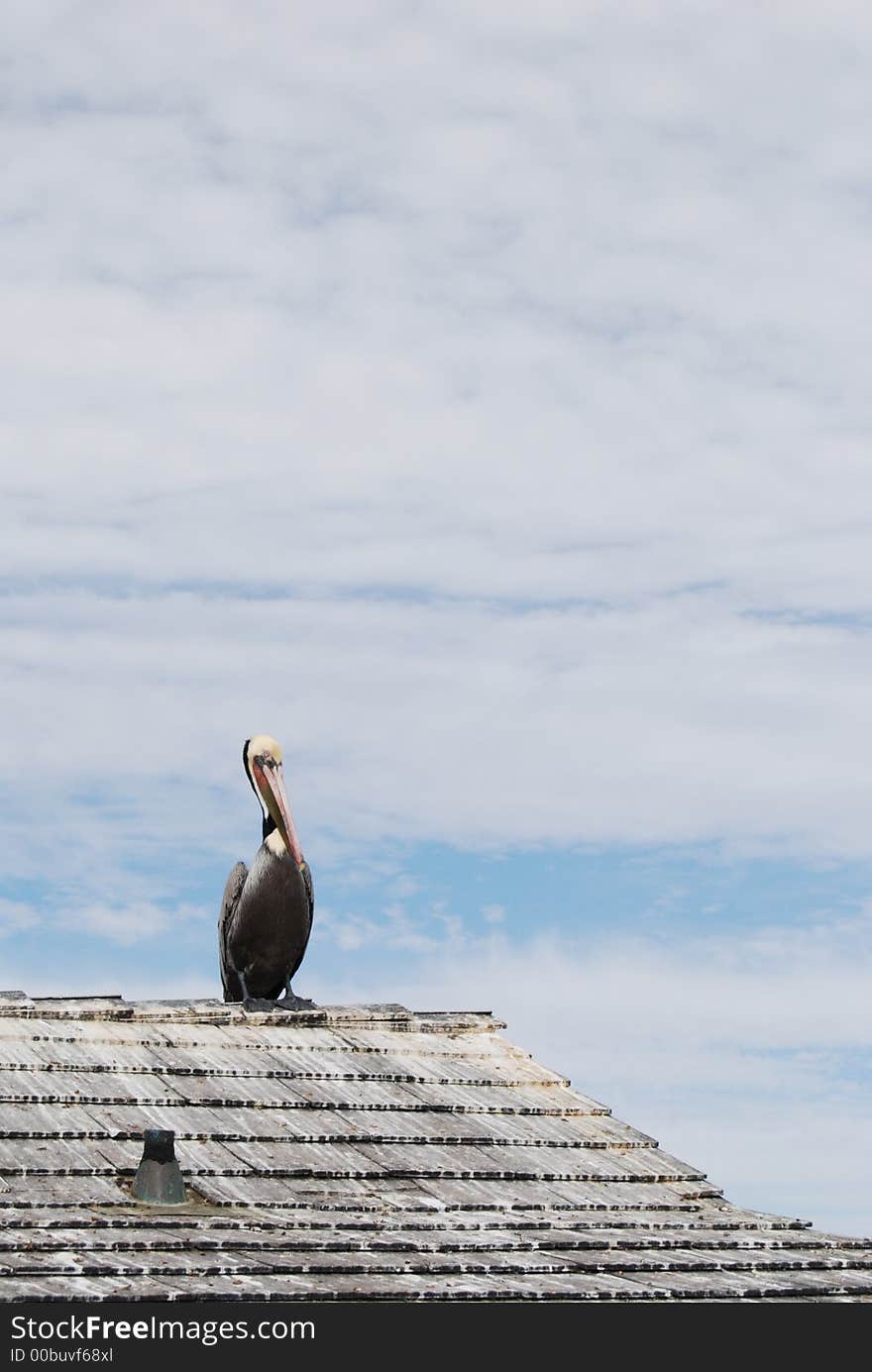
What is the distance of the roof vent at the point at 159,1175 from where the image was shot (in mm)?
8305

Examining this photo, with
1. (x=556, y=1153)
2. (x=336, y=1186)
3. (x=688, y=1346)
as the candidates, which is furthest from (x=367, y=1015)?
(x=688, y=1346)

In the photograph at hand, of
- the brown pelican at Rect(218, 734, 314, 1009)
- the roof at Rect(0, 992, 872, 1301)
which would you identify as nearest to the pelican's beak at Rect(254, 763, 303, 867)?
the brown pelican at Rect(218, 734, 314, 1009)

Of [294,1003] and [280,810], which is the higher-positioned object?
[280,810]

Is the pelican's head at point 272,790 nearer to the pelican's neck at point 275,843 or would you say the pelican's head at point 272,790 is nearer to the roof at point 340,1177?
the pelican's neck at point 275,843

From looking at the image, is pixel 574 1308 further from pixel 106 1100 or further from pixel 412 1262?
pixel 106 1100

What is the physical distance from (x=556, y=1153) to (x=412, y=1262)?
2.30 meters

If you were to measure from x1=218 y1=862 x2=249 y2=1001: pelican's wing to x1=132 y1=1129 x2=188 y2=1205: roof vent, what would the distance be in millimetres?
4589

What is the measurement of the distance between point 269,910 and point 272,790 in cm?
84

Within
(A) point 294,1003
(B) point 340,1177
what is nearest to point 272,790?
(A) point 294,1003

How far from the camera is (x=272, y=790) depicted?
13211mm

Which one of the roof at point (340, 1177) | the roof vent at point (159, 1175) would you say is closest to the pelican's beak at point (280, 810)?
the roof at point (340, 1177)

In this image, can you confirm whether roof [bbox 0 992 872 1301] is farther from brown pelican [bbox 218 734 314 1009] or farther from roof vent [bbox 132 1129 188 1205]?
brown pelican [bbox 218 734 314 1009]

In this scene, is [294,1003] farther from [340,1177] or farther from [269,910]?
[340,1177]

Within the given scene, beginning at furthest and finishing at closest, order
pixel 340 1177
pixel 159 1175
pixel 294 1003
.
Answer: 1. pixel 294 1003
2. pixel 340 1177
3. pixel 159 1175
